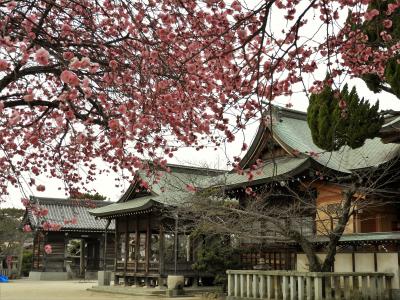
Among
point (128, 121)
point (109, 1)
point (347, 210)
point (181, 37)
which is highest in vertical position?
point (109, 1)

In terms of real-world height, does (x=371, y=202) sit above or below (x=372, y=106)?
below

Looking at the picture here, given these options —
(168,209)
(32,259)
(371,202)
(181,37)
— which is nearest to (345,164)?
(371,202)

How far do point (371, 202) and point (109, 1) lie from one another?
32.7ft

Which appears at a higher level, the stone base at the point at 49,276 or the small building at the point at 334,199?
the small building at the point at 334,199

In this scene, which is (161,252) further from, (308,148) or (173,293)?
(308,148)

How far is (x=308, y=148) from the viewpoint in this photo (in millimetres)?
20219

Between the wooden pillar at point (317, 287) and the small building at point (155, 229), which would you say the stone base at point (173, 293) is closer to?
the small building at point (155, 229)

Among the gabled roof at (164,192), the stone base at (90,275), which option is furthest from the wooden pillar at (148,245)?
the stone base at (90,275)

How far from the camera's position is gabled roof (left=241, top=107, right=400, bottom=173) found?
1683 centimetres

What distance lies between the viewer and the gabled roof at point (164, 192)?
22047mm

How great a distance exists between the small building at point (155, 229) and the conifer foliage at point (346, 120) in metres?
7.44

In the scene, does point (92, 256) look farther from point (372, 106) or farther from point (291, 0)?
point (291, 0)

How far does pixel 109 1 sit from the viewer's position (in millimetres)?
7469

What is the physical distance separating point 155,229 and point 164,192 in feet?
6.51
